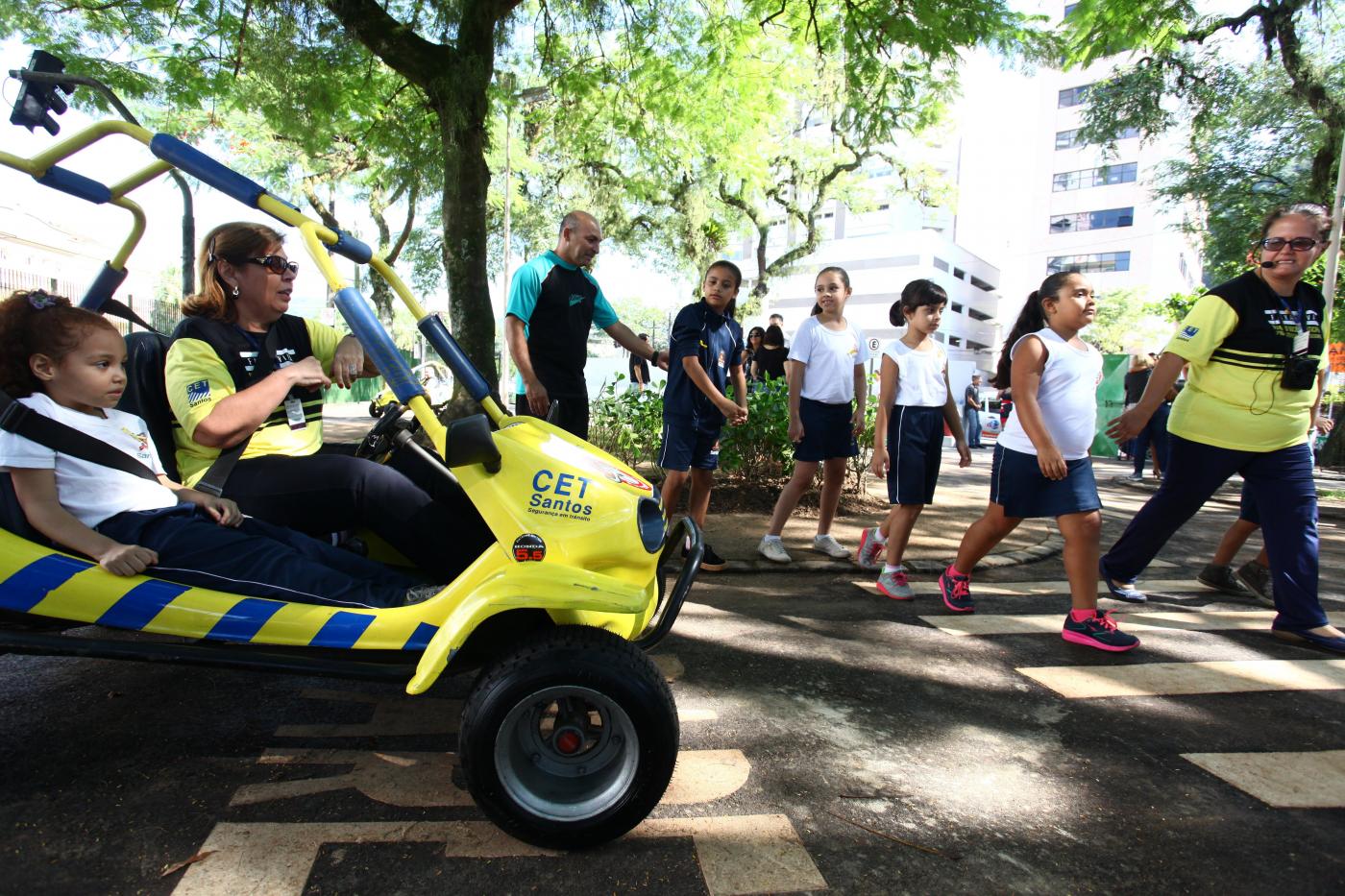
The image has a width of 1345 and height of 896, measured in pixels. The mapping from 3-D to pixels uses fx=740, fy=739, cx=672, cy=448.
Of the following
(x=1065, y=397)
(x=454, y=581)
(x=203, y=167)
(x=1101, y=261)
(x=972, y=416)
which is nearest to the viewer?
(x=454, y=581)

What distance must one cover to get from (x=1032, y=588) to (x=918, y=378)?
5.19 ft

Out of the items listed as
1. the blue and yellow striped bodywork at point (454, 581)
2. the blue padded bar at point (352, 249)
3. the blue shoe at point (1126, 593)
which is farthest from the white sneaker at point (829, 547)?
the blue padded bar at point (352, 249)

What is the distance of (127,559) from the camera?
6.36ft

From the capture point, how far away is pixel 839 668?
318cm

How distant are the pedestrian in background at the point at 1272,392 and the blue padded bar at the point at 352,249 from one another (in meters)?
3.29

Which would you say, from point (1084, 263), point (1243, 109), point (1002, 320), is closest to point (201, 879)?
point (1243, 109)

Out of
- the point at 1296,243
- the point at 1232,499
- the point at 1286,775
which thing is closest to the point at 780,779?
the point at 1286,775

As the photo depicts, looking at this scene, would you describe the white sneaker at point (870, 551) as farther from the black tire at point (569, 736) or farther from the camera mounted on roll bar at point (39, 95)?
the camera mounted on roll bar at point (39, 95)

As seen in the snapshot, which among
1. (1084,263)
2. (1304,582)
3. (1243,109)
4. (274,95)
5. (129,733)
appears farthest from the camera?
(1084,263)

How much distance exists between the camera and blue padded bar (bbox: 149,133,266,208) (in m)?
2.15

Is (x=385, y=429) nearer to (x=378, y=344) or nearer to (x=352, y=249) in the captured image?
(x=378, y=344)

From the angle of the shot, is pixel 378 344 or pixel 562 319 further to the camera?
pixel 562 319

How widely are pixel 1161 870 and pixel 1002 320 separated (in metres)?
79.1

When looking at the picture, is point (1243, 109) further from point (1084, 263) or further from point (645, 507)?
point (1084, 263)
